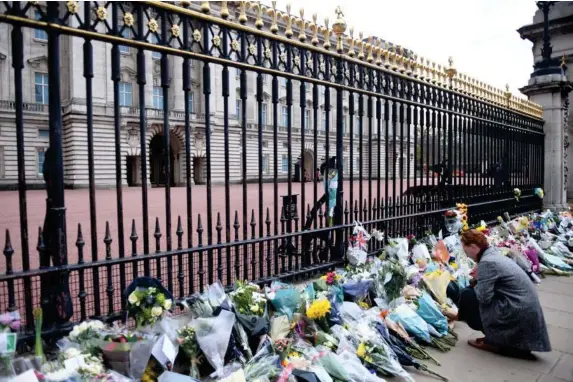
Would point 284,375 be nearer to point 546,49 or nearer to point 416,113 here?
point 416,113

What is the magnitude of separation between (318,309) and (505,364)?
6.14ft

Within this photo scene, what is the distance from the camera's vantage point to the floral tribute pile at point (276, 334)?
2.62 metres

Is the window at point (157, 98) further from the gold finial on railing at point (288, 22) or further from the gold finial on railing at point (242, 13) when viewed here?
the gold finial on railing at point (242, 13)

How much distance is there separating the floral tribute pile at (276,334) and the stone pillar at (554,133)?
905 centimetres

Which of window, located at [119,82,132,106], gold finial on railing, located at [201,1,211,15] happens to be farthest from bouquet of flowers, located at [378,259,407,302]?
window, located at [119,82,132,106]

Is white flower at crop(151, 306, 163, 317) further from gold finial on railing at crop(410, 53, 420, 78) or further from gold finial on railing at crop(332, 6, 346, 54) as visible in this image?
gold finial on railing at crop(410, 53, 420, 78)

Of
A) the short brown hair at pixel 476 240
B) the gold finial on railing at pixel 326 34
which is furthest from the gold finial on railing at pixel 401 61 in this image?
the short brown hair at pixel 476 240

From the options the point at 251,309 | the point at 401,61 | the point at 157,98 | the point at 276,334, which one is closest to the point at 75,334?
the point at 251,309

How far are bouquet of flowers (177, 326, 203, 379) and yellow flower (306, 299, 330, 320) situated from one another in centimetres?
98

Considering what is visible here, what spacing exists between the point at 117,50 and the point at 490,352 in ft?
14.3

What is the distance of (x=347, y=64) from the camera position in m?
5.48

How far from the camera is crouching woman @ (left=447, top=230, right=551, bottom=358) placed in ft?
12.7

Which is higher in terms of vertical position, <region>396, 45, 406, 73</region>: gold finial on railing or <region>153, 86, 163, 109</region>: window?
<region>153, 86, 163, 109</region>: window

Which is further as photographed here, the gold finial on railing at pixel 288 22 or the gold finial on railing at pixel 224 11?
the gold finial on railing at pixel 288 22
